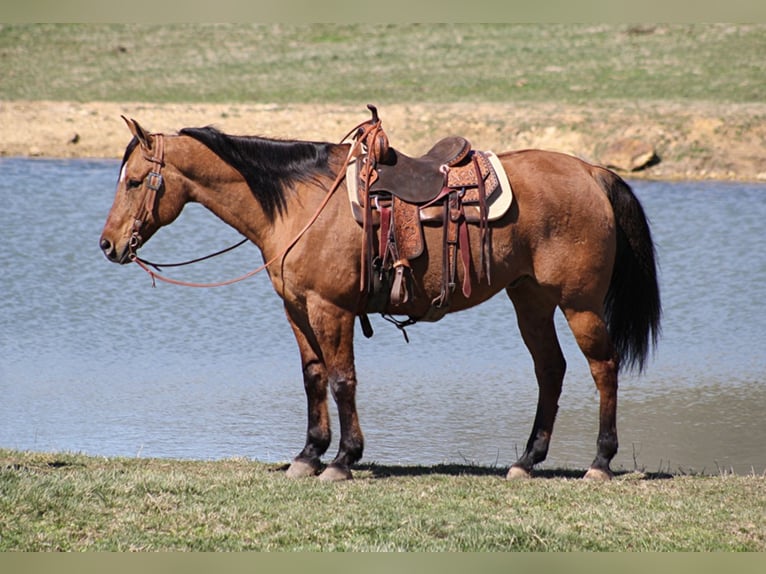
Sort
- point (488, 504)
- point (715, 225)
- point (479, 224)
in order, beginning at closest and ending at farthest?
point (488, 504) < point (479, 224) < point (715, 225)

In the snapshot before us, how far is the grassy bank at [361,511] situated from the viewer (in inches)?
226

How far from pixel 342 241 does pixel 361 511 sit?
161 cm

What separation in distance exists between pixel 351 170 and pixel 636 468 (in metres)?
2.93

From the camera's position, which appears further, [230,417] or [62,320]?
[62,320]

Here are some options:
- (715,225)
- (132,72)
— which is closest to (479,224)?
(715,225)

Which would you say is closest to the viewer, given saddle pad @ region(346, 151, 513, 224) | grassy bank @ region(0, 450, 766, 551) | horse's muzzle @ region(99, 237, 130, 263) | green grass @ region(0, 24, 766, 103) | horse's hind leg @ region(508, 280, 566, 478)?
grassy bank @ region(0, 450, 766, 551)

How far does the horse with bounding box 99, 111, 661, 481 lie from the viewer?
6973 millimetres

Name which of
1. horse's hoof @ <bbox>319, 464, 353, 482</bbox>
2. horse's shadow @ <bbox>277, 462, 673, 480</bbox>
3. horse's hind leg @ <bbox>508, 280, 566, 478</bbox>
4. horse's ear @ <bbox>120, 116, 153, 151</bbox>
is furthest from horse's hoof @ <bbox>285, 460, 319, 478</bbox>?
horse's ear @ <bbox>120, 116, 153, 151</bbox>

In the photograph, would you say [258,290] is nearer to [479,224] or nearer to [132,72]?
[479,224]

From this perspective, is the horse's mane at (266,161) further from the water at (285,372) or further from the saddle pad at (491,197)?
the water at (285,372)

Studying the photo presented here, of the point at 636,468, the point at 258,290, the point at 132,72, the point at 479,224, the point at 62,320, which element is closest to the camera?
the point at 479,224

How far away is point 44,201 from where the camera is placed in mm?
18828

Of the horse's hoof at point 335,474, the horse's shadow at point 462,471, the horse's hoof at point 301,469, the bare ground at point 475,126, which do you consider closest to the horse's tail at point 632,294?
the horse's shadow at point 462,471

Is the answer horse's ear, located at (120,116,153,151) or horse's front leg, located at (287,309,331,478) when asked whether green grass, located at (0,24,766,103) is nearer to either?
horse's front leg, located at (287,309,331,478)
